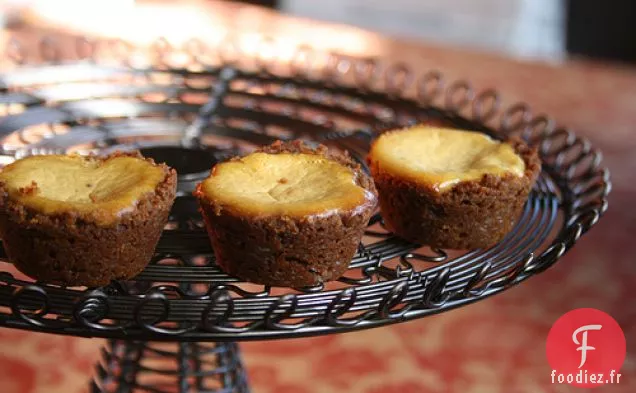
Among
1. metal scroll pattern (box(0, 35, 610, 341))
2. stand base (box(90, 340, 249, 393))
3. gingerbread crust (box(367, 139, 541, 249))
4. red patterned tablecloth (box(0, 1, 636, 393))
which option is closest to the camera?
metal scroll pattern (box(0, 35, 610, 341))

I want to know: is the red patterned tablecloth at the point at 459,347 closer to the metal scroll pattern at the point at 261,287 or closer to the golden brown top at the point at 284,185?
the metal scroll pattern at the point at 261,287

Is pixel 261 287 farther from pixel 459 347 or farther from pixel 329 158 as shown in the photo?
pixel 459 347

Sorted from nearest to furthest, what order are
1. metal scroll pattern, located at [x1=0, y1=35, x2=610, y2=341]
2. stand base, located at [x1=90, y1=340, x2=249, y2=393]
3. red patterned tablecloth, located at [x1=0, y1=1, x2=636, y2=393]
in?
metal scroll pattern, located at [x1=0, y1=35, x2=610, y2=341] → stand base, located at [x1=90, y1=340, x2=249, y2=393] → red patterned tablecloth, located at [x1=0, y1=1, x2=636, y2=393]

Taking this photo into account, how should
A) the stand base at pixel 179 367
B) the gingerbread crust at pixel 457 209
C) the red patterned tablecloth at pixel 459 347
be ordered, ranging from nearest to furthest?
the gingerbread crust at pixel 457 209
the stand base at pixel 179 367
the red patterned tablecloth at pixel 459 347

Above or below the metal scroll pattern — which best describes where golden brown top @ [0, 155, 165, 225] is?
above

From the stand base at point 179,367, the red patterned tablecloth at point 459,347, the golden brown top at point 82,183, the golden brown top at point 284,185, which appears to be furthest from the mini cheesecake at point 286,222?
the red patterned tablecloth at point 459,347

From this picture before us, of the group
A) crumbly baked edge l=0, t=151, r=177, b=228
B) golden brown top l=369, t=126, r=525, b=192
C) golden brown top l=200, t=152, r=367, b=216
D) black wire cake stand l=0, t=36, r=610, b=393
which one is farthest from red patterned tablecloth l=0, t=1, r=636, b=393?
crumbly baked edge l=0, t=151, r=177, b=228

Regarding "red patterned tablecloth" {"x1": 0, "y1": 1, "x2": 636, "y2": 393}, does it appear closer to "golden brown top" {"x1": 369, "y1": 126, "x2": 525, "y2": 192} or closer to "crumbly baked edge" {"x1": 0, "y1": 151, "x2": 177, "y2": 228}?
"golden brown top" {"x1": 369, "y1": 126, "x2": 525, "y2": 192}
